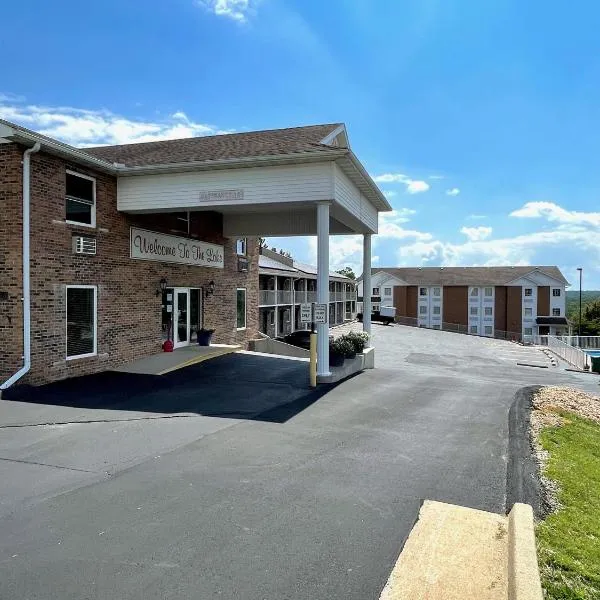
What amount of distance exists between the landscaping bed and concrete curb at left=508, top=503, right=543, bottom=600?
0.11m

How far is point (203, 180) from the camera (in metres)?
12.5

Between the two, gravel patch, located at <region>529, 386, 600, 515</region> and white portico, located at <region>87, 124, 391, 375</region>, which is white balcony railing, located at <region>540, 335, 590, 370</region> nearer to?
gravel patch, located at <region>529, 386, 600, 515</region>

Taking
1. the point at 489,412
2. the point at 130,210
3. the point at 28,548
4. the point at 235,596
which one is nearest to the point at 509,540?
the point at 235,596

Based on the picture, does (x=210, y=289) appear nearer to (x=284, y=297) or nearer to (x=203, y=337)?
(x=203, y=337)

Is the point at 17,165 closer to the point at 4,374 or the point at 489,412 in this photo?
the point at 4,374

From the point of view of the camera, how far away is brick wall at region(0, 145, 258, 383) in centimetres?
1041

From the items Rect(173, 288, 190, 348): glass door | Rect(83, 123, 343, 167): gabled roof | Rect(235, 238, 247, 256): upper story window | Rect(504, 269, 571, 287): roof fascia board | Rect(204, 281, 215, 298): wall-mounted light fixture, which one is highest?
Rect(83, 123, 343, 167): gabled roof

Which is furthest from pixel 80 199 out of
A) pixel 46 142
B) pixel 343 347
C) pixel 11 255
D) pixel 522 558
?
pixel 522 558

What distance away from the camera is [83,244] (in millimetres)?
11570

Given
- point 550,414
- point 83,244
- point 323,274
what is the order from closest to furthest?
point 550,414, point 83,244, point 323,274

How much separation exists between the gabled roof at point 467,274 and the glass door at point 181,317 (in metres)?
60.0

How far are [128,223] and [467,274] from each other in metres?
66.3

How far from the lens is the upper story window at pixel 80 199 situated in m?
11.5

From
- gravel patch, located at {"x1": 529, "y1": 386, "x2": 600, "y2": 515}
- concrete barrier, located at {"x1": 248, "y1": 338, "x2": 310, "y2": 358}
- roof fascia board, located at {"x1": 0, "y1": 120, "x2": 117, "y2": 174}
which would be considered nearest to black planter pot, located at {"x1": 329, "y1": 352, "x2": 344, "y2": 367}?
gravel patch, located at {"x1": 529, "y1": 386, "x2": 600, "y2": 515}
